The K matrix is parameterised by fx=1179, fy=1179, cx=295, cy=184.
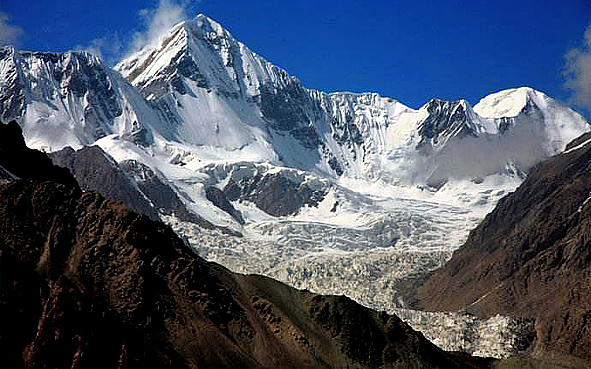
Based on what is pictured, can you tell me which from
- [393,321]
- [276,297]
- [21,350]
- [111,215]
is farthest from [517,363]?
[21,350]

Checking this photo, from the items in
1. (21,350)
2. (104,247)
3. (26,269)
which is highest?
(104,247)

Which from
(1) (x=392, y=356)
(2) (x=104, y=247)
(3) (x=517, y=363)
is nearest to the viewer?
(2) (x=104, y=247)

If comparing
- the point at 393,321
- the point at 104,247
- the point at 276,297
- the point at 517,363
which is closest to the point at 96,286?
the point at 104,247

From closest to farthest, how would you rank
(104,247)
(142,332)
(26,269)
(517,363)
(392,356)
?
1. (26,269)
2. (142,332)
3. (104,247)
4. (392,356)
5. (517,363)

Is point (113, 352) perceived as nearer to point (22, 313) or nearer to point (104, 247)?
point (22, 313)

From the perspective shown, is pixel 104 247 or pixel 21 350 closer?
pixel 21 350

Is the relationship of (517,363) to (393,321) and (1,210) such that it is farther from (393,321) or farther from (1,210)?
(1,210)

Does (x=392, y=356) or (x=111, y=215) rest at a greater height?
(x=111, y=215)
